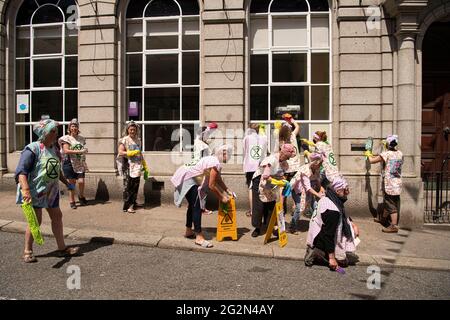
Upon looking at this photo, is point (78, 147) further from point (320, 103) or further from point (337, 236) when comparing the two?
point (337, 236)

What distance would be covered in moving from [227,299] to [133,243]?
8.23 ft

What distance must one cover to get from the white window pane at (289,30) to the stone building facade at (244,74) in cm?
2

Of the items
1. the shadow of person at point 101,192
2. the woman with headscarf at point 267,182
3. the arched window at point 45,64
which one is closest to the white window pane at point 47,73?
the arched window at point 45,64

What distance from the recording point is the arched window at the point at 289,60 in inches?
374

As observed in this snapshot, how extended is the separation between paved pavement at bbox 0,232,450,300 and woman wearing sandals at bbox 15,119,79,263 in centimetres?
68

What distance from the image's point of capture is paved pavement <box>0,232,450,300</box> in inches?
171

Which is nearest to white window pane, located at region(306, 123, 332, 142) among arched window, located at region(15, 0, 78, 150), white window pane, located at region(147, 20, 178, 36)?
white window pane, located at region(147, 20, 178, 36)

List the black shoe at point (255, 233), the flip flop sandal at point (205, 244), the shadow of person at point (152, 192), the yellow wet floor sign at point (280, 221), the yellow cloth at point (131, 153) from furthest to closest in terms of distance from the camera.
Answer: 1. the shadow of person at point (152, 192)
2. the yellow cloth at point (131, 153)
3. the black shoe at point (255, 233)
4. the yellow wet floor sign at point (280, 221)
5. the flip flop sandal at point (205, 244)

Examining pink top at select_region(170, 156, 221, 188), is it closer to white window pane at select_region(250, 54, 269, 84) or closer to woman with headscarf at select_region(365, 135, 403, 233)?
woman with headscarf at select_region(365, 135, 403, 233)

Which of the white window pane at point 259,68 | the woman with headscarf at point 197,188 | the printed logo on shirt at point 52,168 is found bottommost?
the woman with headscarf at point 197,188

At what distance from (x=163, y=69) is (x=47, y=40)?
3.29 metres

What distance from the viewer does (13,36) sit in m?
10.5

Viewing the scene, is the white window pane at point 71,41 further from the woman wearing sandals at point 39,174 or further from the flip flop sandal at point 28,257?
the flip flop sandal at point 28,257

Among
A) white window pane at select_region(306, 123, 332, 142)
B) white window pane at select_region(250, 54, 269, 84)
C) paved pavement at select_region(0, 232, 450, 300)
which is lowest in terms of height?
paved pavement at select_region(0, 232, 450, 300)
